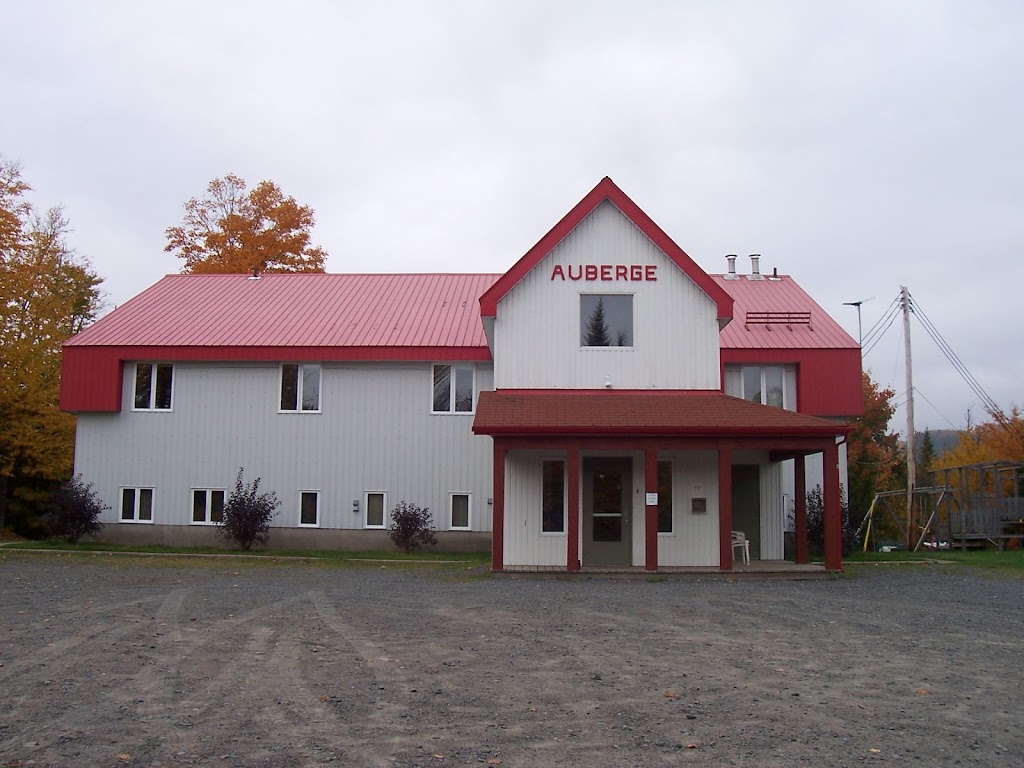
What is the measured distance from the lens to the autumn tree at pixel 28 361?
96.8 feet

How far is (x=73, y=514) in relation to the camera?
25984 mm

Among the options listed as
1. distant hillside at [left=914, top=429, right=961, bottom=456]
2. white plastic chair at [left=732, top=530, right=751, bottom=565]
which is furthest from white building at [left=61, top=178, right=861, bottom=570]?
distant hillside at [left=914, top=429, right=961, bottom=456]

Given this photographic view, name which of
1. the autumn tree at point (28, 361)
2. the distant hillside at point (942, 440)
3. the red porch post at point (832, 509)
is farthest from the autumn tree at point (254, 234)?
the distant hillside at point (942, 440)

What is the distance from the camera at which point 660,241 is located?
2144 centimetres

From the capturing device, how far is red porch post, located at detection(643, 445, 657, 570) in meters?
19.2

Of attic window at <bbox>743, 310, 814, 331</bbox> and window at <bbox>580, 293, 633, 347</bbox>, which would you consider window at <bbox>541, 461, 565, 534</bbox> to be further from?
attic window at <bbox>743, 310, 814, 331</bbox>

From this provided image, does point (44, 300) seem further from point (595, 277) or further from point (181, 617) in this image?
point (181, 617)

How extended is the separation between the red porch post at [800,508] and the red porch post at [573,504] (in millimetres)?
5086

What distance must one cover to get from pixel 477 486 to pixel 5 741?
19.3 metres

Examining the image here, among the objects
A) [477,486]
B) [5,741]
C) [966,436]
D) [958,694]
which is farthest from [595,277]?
[966,436]

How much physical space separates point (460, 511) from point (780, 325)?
10.6m

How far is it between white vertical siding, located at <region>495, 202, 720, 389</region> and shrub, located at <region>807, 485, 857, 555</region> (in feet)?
21.3

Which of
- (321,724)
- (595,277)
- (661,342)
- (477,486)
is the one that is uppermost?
(595,277)

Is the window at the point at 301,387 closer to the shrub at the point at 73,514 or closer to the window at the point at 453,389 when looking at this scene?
the window at the point at 453,389
